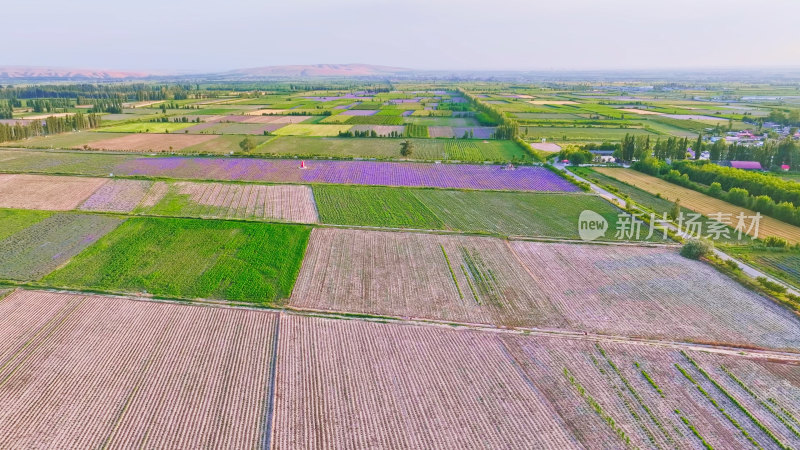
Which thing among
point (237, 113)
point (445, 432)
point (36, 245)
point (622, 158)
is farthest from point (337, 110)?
point (445, 432)

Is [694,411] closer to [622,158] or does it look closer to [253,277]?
[253,277]

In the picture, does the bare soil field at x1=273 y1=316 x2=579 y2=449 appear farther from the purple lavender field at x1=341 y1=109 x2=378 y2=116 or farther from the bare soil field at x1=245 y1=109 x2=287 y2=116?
the bare soil field at x1=245 y1=109 x2=287 y2=116

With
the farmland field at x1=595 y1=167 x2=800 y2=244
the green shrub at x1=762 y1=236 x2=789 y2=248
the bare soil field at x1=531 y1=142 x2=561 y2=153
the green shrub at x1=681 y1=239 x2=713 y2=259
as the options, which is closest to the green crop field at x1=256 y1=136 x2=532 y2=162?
the bare soil field at x1=531 y1=142 x2=561 y2=153

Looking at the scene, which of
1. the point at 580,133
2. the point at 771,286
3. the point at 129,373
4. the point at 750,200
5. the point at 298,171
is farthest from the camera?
the point at 580,133

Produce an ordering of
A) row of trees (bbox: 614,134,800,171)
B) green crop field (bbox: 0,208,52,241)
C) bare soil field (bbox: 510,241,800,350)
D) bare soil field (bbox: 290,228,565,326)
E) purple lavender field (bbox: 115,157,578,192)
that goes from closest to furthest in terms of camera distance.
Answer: bare soil field (bbox: 510,241,800,350) → bare soil field (bbox: 290,228,565,326) → green crop field (bbox: 0,208,52,241) → purple lavender field (bbox: 115,157,578,192) → row of trees (bbox: 614,134,800,171)

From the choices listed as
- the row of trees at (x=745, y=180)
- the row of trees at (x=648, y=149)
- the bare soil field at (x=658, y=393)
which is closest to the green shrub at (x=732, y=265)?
the bare soil field at (x=658, y=393)

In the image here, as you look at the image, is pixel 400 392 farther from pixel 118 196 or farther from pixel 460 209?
pixel 118 196

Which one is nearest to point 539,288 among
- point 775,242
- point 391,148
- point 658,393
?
point 658,393
